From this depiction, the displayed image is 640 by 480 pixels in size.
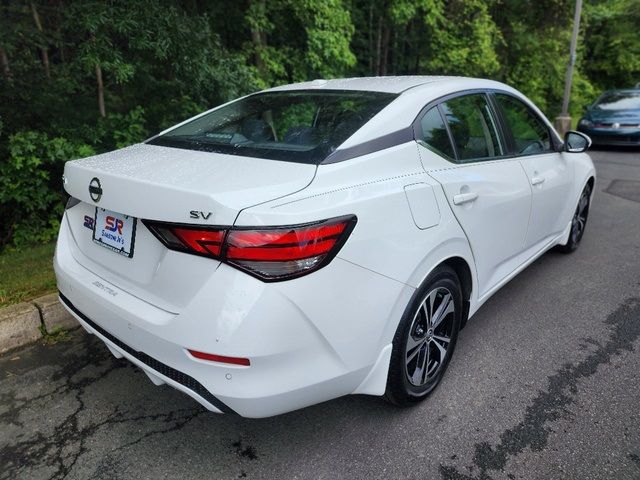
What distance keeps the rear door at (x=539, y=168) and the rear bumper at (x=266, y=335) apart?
1.78 metres

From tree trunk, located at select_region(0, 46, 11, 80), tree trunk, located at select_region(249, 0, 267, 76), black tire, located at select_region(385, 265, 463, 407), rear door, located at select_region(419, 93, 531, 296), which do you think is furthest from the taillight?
tree trunk, located at select_region(249, 0, 267, 76)

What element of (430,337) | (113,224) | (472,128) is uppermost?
(472,128)

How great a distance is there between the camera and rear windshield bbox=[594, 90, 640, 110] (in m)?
11.2

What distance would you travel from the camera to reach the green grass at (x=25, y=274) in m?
3.36

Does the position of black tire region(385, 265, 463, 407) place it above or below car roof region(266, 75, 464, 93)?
below

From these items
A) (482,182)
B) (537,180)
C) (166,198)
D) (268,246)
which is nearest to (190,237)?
(166,198)

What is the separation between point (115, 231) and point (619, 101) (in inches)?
494

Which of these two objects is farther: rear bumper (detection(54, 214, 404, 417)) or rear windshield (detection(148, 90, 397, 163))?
rear windshield (detection(148, 90, 397, 163))

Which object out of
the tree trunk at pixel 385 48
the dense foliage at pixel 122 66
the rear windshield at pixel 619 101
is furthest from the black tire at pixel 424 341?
the rear windshield at pixel 619 101

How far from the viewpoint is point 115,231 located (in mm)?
2148

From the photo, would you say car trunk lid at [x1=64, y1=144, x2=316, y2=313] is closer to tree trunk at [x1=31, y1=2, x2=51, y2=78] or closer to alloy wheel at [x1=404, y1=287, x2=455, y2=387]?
alloy wheel at [x1=404, y1=287, x2=455, y2=387]

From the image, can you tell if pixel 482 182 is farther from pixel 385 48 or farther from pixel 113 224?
pixel 385 48

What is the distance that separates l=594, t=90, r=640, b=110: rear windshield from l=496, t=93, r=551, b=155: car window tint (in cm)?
910

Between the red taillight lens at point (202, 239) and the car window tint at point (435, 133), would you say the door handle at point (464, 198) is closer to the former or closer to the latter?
the car window tint at point (435, 133)
